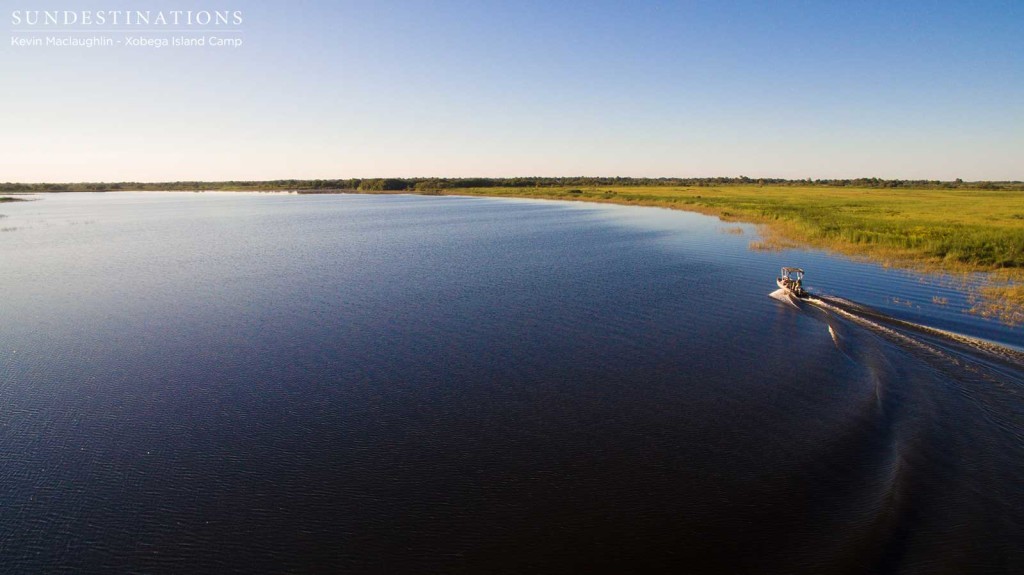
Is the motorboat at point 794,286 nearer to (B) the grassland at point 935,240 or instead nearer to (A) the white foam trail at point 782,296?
(A) the white foam trail at point 782,296

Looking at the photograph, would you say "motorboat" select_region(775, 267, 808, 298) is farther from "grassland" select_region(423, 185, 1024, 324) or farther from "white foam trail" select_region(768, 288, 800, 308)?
"grassland" select_region(423, 185, 1024, 324)

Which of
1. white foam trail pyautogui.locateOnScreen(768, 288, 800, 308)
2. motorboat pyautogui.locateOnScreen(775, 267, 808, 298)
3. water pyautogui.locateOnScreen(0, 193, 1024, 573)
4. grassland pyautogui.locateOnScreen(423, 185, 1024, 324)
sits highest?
grassland pyautogui.locateOnScreen(423, 185, 1024, 324)

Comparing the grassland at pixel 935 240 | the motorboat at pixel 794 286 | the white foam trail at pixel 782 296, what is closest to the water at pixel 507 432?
the white foam trail at pixel 782 296

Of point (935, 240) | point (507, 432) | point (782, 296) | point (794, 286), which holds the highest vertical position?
point (935, 240)

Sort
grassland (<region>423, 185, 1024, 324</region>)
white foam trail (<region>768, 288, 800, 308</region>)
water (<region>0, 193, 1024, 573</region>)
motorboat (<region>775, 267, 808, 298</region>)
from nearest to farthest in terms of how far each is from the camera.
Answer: water (<region>0, 193, 1024, 573</region>) → white foam trail (<region>768, 288, 800, 308</region>) → motorboat (<region>775, 267, 808, 298</region>) → grassland (<region>423, 185, 1024, 324</region>)

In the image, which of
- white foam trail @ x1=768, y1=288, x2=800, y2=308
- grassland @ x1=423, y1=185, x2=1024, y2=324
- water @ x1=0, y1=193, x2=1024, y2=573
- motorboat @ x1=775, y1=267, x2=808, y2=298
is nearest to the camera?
water @ x1=0, y1=193, x2=1024, y2=573

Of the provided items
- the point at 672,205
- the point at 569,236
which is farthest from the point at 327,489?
the point at 672,205

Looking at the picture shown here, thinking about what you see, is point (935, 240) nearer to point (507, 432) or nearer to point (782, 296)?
point (782, 296)

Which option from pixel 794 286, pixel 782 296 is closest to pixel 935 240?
pixel 794 286

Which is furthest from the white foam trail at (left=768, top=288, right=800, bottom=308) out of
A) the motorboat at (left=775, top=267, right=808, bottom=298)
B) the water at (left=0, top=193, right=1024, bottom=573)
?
the water at (left=0, top=193, right=1024, bottom=573)
